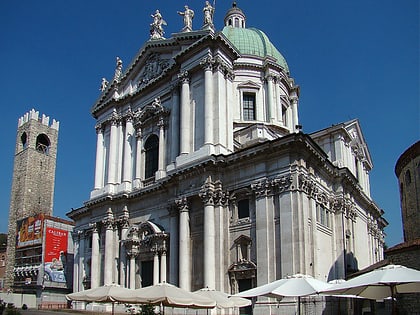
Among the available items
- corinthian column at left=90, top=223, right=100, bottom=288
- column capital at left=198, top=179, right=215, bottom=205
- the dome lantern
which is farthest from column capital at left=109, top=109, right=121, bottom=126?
the dome lantern

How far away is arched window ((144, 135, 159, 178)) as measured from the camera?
36.7 m

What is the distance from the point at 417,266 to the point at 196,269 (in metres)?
13.7

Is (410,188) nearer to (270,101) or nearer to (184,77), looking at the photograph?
(270,101)

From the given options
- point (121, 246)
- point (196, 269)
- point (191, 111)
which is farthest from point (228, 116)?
point (121, 246)

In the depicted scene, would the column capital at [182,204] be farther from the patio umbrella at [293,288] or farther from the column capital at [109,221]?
the patio umbrella at [293,288]

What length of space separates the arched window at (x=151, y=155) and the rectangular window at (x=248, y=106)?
7630 millimetres

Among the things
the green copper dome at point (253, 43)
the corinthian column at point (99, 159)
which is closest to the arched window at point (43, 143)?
the corinthian column at point (99, 159)

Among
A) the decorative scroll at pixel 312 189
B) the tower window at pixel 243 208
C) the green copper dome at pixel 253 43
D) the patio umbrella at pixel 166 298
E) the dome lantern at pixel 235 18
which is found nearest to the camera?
the patio umbrella at pixel 166 298

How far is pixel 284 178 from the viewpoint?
26562 millimetres

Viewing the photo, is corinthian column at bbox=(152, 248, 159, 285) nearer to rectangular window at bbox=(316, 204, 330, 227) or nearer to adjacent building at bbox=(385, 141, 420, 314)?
rectangular window at bbox=(316, 204, 330, 227)

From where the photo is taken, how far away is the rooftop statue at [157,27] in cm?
3965

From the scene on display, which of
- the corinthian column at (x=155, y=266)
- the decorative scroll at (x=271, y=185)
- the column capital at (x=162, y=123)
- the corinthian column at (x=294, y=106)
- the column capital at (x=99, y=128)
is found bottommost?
the corinthian column at (x=155, y=266)

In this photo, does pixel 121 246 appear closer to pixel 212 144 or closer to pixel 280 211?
pixel 212 144

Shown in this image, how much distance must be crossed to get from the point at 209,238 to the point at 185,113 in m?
9.30
